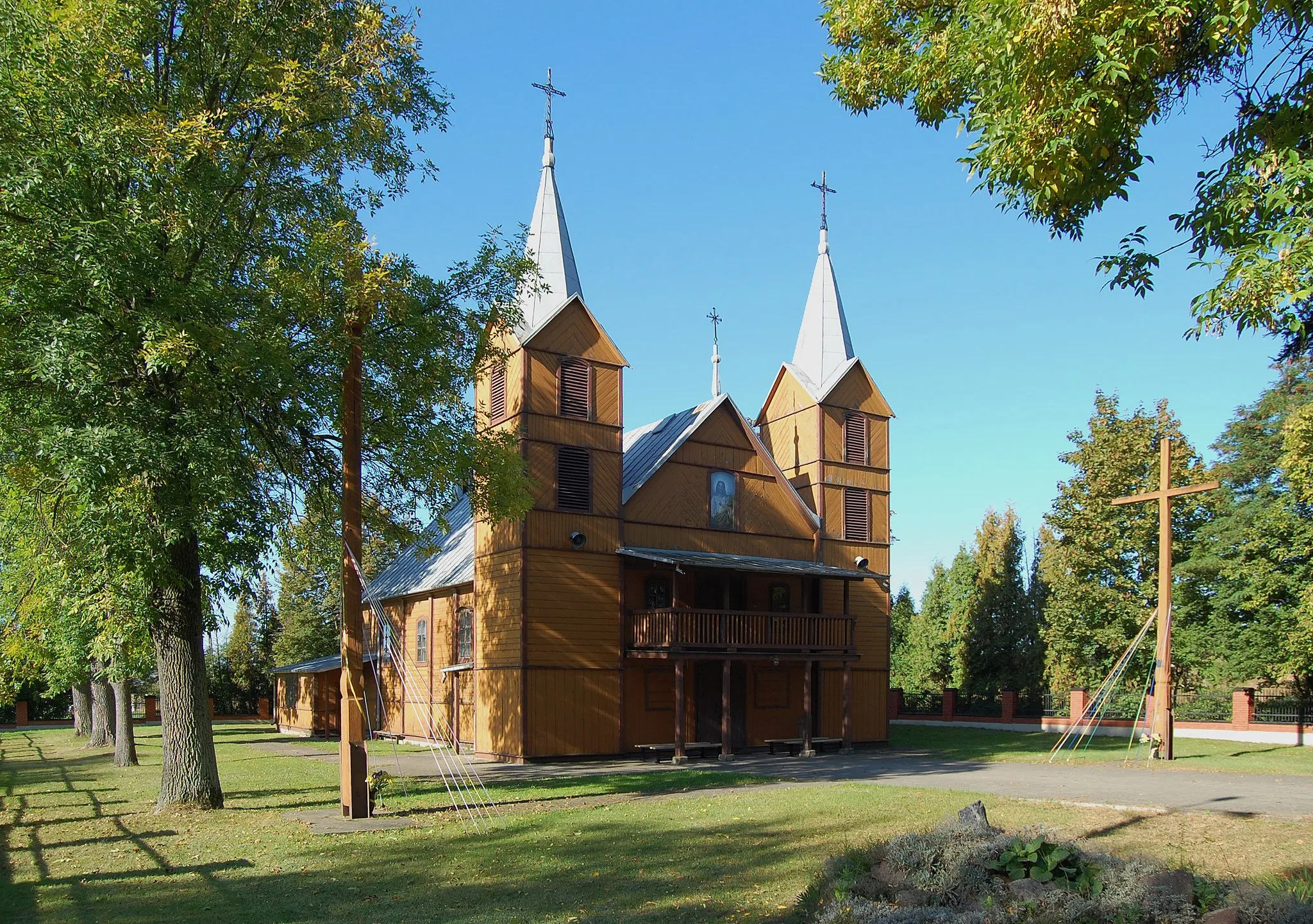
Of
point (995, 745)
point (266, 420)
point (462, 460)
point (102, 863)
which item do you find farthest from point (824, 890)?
point (995, 745)

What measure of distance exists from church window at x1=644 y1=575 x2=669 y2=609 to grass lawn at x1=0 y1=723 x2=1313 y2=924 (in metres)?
9.15

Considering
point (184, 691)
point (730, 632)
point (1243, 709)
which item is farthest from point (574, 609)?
point (1243, 709)

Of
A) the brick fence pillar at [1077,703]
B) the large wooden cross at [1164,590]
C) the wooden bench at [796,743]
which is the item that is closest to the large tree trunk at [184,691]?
the wooden bench at [796,743]

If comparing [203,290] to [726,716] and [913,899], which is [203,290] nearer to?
[913,899]

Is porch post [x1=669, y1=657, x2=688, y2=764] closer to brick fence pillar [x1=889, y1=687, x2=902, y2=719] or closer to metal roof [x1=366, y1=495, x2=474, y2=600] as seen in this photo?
metal roof [x1=366, y1=495, x2=474, y2=600]

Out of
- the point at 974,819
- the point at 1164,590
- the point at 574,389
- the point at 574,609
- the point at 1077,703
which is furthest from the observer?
the point at 1077,703

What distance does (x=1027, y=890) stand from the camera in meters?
6.98

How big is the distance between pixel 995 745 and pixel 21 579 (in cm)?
2476

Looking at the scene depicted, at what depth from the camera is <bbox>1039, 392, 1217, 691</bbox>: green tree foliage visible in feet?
122

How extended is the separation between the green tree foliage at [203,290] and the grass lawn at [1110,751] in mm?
16084

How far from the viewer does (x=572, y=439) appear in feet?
81.6

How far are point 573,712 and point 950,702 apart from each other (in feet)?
74.8

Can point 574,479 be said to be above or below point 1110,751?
above

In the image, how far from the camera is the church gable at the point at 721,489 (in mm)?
26641
